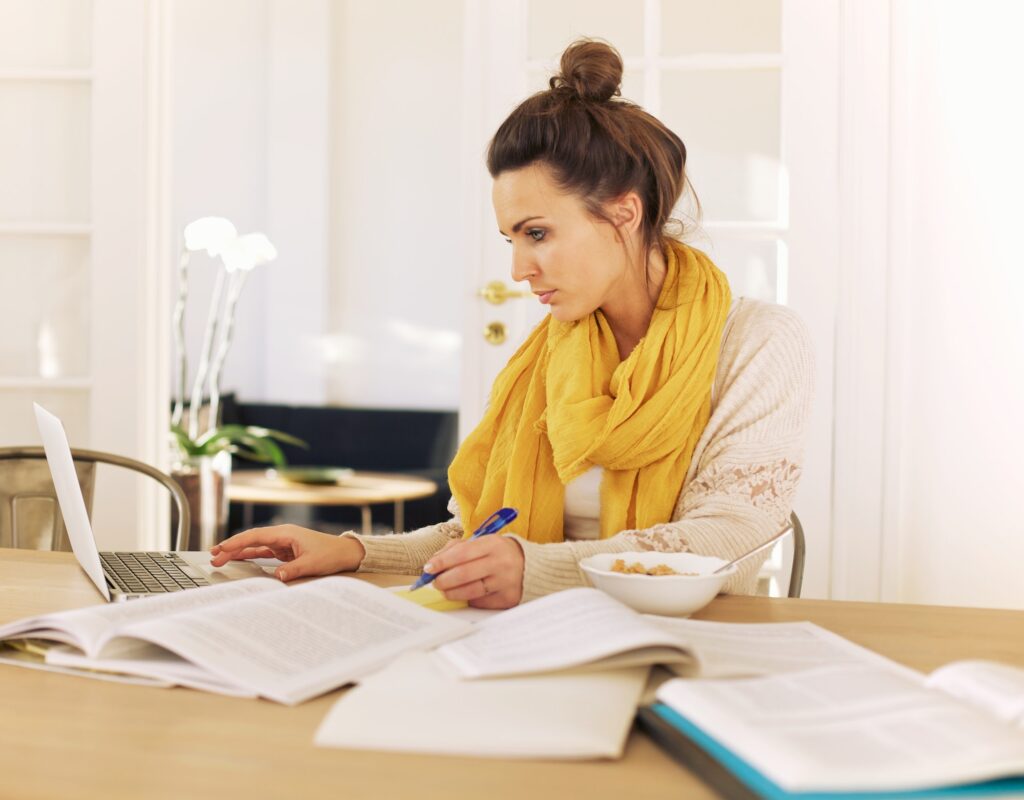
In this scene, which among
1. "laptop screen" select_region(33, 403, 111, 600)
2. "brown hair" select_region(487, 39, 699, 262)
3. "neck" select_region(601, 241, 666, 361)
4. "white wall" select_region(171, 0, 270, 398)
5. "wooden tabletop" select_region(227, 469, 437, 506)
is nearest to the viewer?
"laptop screen" select_region(33, 403, 111, 600)

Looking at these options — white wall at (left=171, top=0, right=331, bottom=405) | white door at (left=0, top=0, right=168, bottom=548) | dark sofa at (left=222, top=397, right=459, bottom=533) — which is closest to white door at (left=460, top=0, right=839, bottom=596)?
white door at (left=0, top=0, right=168, bottom=548)

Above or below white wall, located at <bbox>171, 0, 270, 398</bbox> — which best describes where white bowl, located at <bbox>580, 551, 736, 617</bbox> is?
below

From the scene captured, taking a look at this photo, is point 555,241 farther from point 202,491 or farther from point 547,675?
point 202,491

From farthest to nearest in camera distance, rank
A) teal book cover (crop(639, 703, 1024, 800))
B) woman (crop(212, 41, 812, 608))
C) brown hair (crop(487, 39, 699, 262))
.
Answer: brown hair (crop(487, 39, 699, 262))
woman (crop(212, 41, 812, 608))
teal book cover (crop(639, 703, 1024, 800))

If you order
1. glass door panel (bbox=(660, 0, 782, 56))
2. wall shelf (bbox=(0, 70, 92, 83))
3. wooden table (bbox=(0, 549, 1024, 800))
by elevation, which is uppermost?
glass door panel (bbox=(660, 0, 782, 56))

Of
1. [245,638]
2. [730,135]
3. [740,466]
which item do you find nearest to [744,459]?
[740,466]

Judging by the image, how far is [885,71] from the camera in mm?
2502

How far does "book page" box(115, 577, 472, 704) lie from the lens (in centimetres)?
84

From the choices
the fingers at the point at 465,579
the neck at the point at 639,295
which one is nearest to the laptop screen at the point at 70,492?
the fingers at the point at 465,579

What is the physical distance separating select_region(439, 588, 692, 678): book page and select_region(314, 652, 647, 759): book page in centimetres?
1

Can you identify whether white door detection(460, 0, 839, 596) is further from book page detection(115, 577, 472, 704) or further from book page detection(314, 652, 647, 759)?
book page detection(314, 652, 647, 759)

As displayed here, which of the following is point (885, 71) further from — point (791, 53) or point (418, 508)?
point (418, 508)

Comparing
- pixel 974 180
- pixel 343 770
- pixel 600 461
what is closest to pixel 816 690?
pixel 343 770

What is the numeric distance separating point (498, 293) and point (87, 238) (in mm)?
1016
